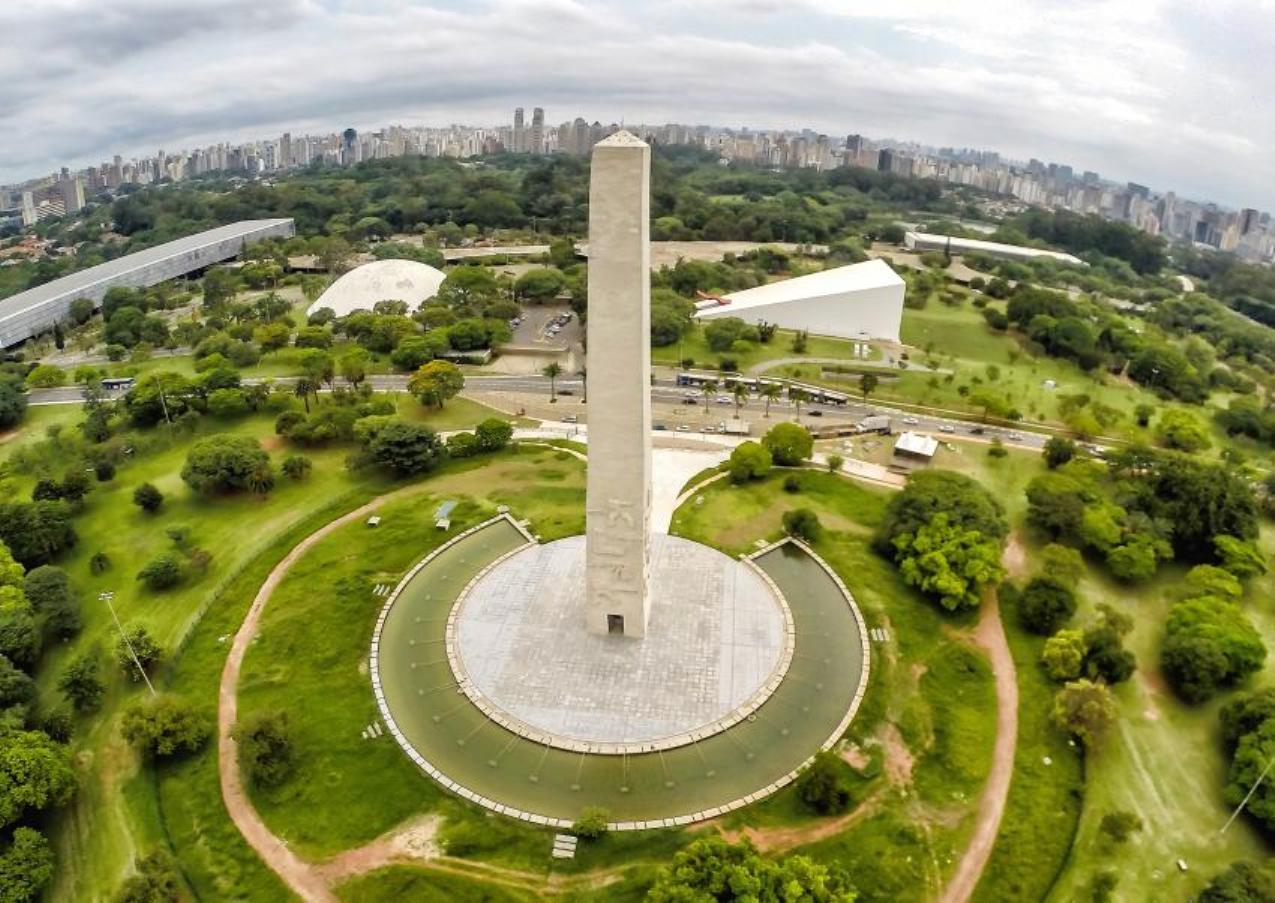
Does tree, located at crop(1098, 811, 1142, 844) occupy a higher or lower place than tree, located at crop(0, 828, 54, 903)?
higher

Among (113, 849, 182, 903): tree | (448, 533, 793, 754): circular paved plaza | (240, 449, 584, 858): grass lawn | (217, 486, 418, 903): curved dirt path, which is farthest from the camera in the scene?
(448, 533, 793, 754): circular paved plaza

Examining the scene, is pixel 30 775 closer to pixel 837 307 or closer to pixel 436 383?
pixel 436 383

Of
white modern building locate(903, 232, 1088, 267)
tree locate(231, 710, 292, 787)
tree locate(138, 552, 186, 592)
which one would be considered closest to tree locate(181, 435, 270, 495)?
tree locate(138, 552, 186, 592)

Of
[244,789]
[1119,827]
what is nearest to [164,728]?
[244,789]

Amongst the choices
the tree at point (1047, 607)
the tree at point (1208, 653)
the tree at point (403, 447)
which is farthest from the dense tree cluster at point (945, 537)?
the tree at point (403, 447)

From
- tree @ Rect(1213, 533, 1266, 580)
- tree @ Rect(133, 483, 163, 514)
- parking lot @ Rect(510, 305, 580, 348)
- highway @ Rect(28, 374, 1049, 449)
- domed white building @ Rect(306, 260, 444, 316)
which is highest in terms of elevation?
domed white building @ Rect(306, 260, 444, 316)

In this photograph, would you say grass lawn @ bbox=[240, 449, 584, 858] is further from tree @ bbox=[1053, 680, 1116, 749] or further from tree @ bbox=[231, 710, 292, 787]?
tree @ bbox=[1053, 680, 1116, 749]

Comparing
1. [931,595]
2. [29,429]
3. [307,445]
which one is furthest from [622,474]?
[29,429]
